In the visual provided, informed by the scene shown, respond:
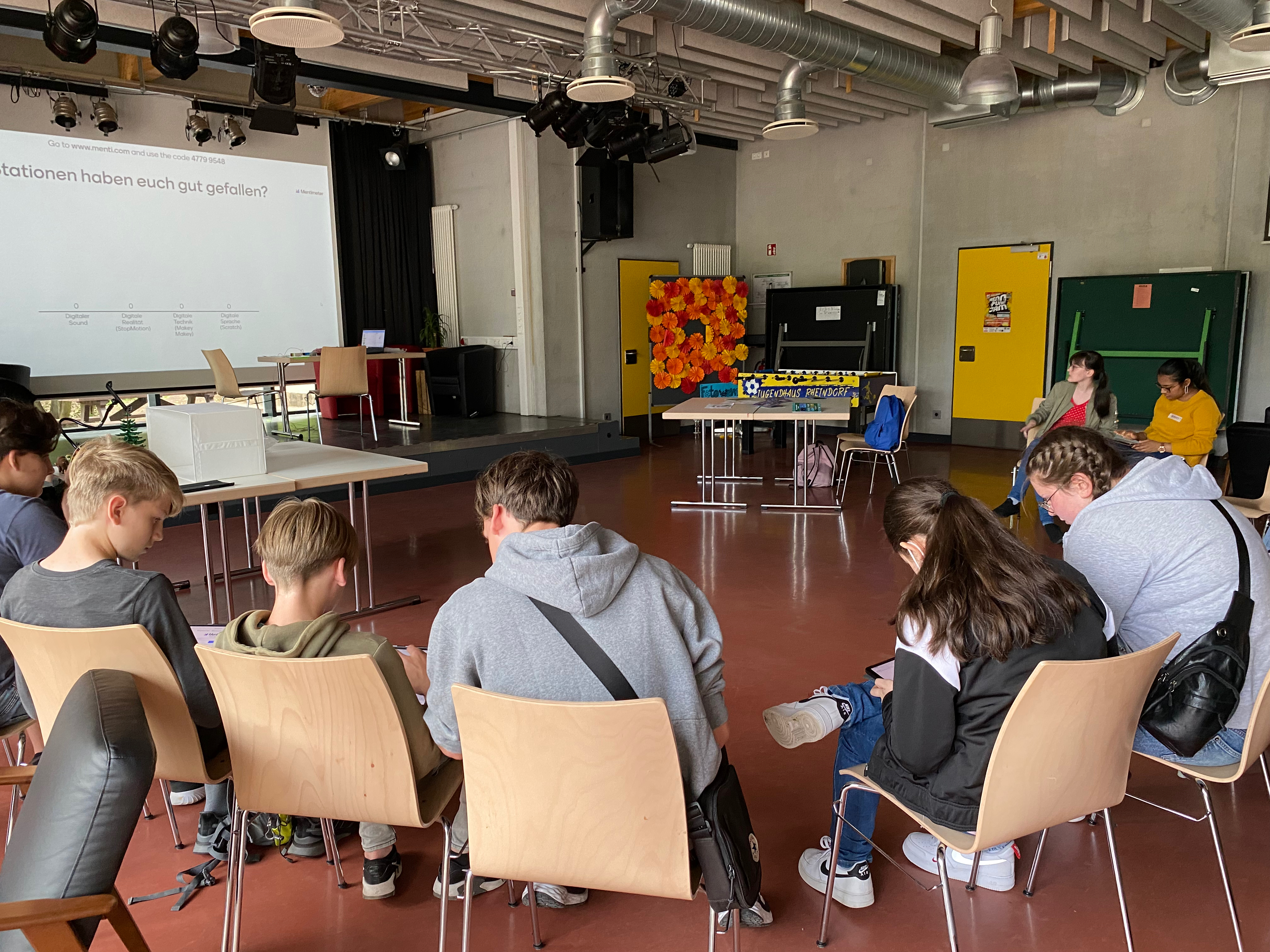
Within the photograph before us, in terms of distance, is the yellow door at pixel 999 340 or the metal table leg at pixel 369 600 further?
the yellow door at pixel 999 340

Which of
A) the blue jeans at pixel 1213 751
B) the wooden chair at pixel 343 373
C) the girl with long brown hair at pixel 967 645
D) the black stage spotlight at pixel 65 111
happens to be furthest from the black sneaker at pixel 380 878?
the black stage spotlight at pixel 65 111

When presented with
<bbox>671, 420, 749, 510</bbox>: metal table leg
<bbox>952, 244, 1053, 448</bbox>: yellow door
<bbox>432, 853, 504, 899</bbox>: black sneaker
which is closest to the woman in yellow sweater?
<bbox>671, 420, 749, 510</bbox>: metal table leg

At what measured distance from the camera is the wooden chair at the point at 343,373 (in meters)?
7.62

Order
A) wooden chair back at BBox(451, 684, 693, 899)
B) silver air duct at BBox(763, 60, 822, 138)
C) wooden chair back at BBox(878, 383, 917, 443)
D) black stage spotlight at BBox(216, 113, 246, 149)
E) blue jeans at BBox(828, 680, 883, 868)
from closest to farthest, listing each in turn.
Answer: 1. wooden chair back at BBox(451, 684, 693, 899)
2. blue jeans at BBox(828, 680, 883, 868)
3. silver air duct at BBox(763, 60, 822, 138)
4. wooden chair back at BBox(878, 383, 917, 443)
5. black stage spotlight at BBox(216, 113, 246, 149)

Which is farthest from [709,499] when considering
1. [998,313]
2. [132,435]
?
[998,313]

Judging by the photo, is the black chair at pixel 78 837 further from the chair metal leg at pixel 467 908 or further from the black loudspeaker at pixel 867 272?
the black loudspeaker at pixel 867 272

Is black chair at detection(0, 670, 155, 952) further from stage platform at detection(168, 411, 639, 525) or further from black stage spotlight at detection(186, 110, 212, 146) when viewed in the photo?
black stage spotlight at detection(186, 110, 212, 146)

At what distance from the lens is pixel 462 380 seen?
31.0 ft

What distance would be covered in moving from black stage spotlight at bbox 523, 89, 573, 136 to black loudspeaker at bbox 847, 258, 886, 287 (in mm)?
4106

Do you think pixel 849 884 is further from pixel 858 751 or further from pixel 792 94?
pixel 792 94

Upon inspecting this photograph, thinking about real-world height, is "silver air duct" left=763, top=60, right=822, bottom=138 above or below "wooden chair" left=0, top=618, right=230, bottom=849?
above

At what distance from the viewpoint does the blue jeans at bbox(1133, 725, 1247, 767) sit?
1.99m

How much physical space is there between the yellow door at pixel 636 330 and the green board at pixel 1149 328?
430 cm

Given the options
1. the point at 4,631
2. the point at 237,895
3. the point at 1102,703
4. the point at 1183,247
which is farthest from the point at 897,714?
the point at 1183,247
